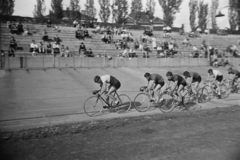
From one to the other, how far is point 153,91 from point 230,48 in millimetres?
24637

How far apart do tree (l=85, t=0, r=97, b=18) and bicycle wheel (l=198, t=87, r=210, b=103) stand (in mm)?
47067

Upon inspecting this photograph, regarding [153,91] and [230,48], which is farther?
[230,48]

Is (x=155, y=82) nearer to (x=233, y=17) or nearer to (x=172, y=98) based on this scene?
(x=172, y=98)

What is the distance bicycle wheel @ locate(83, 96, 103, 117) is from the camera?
8945 millimetres

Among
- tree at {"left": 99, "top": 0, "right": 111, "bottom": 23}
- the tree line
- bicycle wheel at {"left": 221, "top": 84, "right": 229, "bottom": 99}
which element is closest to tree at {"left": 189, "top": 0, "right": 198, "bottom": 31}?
the tree line

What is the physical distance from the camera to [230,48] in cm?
2978

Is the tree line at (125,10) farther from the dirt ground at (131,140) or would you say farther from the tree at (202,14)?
the dirt ground at (131,140)

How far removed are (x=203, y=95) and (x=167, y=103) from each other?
3.27 meters

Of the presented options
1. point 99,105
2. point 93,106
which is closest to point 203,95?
point 99,105

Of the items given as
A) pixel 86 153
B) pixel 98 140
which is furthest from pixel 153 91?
pixel 86 153

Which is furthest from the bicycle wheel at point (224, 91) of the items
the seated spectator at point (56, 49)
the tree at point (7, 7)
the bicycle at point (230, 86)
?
the tree at point (7, 7)

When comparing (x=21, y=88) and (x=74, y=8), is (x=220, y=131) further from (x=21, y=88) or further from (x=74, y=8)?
(x=74, y=8)

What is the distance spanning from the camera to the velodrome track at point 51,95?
27.4 ft

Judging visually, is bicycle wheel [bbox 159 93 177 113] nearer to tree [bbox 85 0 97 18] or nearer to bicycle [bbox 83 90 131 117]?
bicycle [bbox 83 90 131 117]
